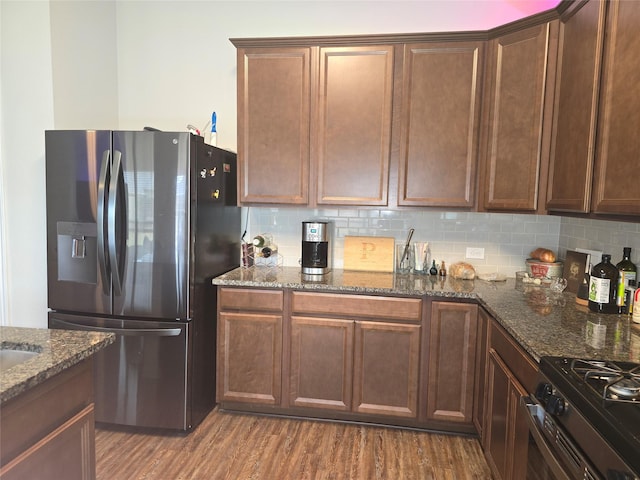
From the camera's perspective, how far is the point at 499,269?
3.07 meters

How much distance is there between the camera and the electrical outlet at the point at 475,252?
3.08 m

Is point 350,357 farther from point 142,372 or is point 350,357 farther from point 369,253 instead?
point 142,372

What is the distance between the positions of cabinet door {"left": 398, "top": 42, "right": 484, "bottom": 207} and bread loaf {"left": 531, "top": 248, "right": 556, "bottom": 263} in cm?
59

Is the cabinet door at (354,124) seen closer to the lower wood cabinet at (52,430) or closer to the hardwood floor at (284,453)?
the hardwood floor at (284,453)

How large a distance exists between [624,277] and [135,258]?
2.53m

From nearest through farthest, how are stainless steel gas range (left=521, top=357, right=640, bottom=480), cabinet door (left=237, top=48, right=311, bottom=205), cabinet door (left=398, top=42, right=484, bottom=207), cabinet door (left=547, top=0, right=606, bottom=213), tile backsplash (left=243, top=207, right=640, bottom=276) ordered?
stainless steel gas range (left=521, top=357, right=640, bottom=480)
cabinet door (left=547, top=0, right=606, bottom=213)
cabinet door (left=398, top=42, right=484, bottom=207)
cabinet door (left=237, top=48, right=311, bottom=205)
tile backsplash (left=243, top=207, right=640, bottom=276)

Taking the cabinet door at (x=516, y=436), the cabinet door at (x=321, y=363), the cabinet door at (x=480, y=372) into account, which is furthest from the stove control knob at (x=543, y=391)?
the cabinet door at (x=321, y=363)

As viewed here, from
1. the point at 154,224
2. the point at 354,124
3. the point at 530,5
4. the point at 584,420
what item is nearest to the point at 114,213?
the point at 154,224

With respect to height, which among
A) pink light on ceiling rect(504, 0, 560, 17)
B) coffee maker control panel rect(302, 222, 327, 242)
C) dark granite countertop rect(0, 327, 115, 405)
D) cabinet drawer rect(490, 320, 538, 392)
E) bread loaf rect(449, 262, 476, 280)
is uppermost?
pink light on ceiling rect(504, 0, 560, 17)

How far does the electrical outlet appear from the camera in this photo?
10.1ft

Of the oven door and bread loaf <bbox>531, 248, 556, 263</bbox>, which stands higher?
bread loaf <bbox>531, 248, 556, 263</bbox>

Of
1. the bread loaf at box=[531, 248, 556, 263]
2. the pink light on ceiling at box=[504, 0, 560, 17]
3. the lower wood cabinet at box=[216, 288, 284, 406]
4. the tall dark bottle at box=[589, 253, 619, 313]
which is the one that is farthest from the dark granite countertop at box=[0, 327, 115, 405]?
the pink light on ceiling at box=[504, 0, 560, 17]

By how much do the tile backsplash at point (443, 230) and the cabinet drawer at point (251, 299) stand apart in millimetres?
614

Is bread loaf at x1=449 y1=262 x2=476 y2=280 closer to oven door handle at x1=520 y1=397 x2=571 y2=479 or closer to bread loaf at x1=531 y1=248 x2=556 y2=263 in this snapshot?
bread loaf at x1=531 y1=248 x2=556 y2=263
